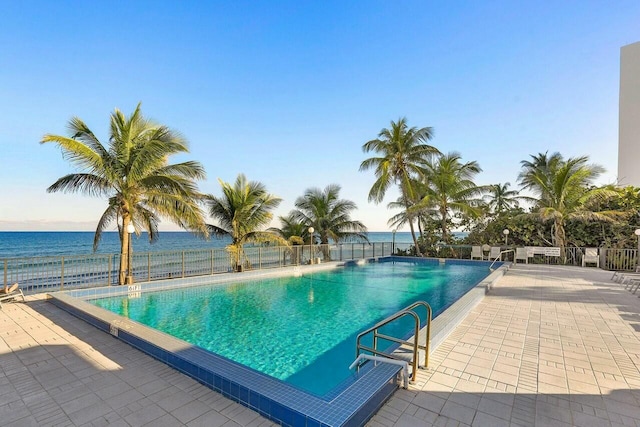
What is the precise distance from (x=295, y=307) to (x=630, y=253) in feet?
44.3

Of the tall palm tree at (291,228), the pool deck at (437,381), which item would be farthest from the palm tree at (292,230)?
the pool deck at (437,381)

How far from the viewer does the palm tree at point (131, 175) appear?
767 cm

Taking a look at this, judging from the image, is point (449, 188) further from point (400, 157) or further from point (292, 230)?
point (292, 230)

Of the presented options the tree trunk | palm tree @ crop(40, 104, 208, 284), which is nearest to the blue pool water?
the tree trunk

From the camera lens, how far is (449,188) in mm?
16016

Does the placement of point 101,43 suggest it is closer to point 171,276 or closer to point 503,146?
point 171,276

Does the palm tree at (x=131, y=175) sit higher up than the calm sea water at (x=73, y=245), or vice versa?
the palm tree at (x=131, y=175)

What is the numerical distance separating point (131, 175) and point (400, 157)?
12410 millimetres

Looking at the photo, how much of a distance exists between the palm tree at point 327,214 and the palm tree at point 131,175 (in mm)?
7346

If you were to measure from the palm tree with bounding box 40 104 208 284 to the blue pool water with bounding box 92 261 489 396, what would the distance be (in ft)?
7.00

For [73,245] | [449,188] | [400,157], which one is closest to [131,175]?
[400,157]

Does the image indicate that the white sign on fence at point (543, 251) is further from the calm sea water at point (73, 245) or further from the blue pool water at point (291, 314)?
the calm sea water at point (73, 245)

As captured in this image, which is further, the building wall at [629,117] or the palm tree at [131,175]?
the building wall at [629,117]

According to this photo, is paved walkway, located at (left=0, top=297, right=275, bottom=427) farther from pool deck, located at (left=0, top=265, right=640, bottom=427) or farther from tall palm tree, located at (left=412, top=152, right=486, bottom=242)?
tall palm tree, located at (left=412, top=152, right=486, bottom=242)
